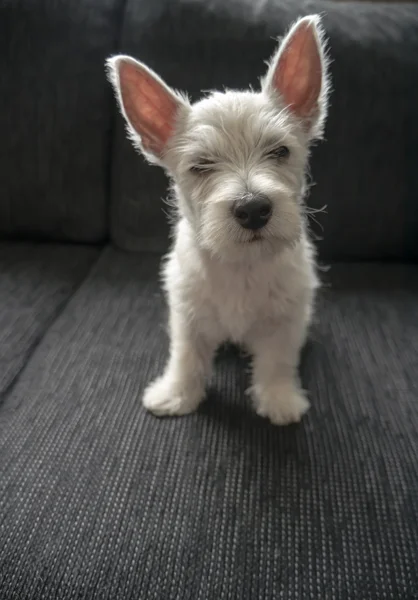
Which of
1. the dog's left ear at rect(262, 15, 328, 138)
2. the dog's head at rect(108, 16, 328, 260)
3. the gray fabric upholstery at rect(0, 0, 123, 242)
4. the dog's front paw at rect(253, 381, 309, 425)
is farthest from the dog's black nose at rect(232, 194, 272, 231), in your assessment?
the gray fabric upholstery at rect(0, 0, 123, 242)

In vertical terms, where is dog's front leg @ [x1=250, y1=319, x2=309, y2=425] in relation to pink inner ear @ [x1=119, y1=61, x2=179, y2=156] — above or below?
Answer: below

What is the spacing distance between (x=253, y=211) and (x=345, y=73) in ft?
3.28

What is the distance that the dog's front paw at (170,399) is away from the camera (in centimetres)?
125

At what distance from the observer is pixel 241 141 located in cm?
114

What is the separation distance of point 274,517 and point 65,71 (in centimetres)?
169

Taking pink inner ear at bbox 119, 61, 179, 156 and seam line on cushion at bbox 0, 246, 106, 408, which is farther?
seam line on cushion at bbox 0, 246, 106, 408

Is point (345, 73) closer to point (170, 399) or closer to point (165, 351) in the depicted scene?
point (165, 351)

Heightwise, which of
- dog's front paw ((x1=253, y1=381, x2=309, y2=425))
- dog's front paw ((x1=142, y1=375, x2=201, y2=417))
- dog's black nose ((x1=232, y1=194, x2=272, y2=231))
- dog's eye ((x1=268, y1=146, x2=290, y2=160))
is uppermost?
dog's eye ((x1=268, y1=146, x2=290, y2=160))

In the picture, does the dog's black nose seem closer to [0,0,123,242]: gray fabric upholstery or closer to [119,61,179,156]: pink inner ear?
[119,61,179,156]: pink inner ear

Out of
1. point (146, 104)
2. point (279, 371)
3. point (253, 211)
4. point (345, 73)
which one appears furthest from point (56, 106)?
point (279, 371)

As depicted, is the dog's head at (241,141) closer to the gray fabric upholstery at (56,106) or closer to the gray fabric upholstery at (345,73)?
the gray fabric upholstery at (345,73)

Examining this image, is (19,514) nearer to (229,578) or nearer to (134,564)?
(134,564)

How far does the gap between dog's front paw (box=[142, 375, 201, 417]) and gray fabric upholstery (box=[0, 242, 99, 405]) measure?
396 millimetres

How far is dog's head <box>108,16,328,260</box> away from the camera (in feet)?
3.49
